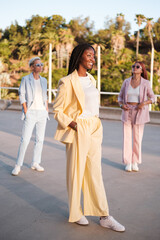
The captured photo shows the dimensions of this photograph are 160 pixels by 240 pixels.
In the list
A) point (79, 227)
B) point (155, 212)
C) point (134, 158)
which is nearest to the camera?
point (79, 227)

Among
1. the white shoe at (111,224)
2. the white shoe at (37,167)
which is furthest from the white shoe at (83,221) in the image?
the white shoe at (37,167)

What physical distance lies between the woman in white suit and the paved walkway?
45cm

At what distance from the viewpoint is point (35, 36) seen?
68562mm

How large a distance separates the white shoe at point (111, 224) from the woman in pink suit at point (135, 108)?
97.9 inches

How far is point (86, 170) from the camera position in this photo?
143 inches

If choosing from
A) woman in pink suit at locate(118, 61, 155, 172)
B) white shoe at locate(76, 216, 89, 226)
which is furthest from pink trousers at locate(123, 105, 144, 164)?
white shoe at locate(76, 216, 89, 226)

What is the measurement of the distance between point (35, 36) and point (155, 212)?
67.4 meters

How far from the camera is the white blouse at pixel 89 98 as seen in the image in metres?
3.54

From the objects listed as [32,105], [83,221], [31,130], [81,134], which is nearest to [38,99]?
[32,105]

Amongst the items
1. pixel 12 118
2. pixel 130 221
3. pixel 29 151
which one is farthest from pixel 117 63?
pixel 130 221

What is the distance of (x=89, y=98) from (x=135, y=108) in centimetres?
266

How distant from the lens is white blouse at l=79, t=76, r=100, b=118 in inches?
139

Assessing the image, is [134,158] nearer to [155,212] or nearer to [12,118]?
[155,212]

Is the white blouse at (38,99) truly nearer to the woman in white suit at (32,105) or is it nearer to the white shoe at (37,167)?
the woman in white suit at (32,105)
